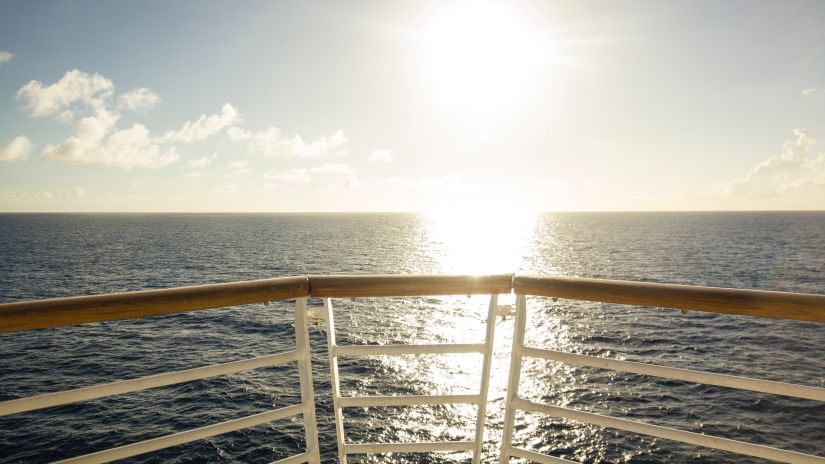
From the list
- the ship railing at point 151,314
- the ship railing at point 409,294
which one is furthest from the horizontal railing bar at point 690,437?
the ship railing at point 151,314

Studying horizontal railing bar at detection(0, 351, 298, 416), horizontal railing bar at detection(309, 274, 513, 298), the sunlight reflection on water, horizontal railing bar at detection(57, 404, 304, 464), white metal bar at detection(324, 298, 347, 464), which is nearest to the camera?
horizontal railing bar at detection(0, 351, 298, 416)

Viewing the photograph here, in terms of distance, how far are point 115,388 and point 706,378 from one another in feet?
8.68

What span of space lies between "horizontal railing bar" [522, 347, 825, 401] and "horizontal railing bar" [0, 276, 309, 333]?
1342 mm

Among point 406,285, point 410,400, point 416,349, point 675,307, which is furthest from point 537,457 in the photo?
point 406,285

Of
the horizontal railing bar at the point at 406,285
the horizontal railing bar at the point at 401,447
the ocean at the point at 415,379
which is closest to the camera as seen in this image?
the horizontal railing bar at the point at 406,285

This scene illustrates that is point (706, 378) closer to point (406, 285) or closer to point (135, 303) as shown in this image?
point (406, 285)

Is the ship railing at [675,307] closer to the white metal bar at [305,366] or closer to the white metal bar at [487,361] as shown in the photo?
the white metal bar at [487,361]

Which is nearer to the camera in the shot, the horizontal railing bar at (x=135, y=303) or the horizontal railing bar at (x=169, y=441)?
the horizontal railing bar at (x=135, y=303)

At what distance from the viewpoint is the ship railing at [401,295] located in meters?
1.83

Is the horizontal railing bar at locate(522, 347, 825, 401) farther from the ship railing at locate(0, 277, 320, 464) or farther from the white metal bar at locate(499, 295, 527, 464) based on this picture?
the ship railing at locate(0, 277, 320, 464)

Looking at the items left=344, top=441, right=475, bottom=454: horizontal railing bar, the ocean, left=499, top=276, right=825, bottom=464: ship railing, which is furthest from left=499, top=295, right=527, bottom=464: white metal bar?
the ocean

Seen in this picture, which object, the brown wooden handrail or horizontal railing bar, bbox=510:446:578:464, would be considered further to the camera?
horizontal railing bar, bbox=510:446:578:464

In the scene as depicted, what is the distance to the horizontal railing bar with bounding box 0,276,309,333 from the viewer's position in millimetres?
1764

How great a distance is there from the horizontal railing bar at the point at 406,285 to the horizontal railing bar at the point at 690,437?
2.12 feet
